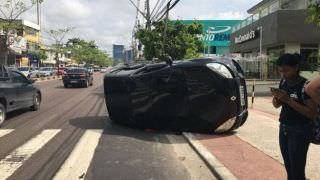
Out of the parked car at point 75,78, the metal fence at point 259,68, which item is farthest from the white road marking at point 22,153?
the metal fence at point 259,68

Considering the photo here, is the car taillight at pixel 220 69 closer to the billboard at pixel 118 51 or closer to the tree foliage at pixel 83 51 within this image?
the tree foliage at pixel 83 51

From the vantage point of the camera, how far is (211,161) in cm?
970

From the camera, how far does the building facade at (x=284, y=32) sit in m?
40.1

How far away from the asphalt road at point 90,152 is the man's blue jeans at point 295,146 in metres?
2.95

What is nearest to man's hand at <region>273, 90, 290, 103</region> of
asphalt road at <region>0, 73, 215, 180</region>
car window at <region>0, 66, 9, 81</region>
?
asphalt road at <region>0, 73, 215, 180</region>

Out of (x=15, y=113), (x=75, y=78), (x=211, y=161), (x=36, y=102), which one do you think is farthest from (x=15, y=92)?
(x=75, y=78)

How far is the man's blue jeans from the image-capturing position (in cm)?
571

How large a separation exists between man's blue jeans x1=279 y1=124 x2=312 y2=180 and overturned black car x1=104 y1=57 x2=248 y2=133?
22.9 ft

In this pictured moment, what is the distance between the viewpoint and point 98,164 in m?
9.65

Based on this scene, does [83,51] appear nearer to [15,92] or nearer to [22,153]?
[15,92]

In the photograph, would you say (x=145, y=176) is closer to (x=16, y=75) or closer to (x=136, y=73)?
(x=136, y=73)

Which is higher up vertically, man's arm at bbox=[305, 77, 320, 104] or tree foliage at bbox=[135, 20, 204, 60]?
tree foliage at bbox=[135, 20, 204, 60]

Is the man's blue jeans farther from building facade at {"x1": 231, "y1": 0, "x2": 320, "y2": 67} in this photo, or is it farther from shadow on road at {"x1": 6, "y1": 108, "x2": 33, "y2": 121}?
building facade at {"x1": 231, "y1": 0, "x2": 320, "y2": 67}

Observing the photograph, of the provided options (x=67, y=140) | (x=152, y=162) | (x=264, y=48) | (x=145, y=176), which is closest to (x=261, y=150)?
(x=152, y=162)
